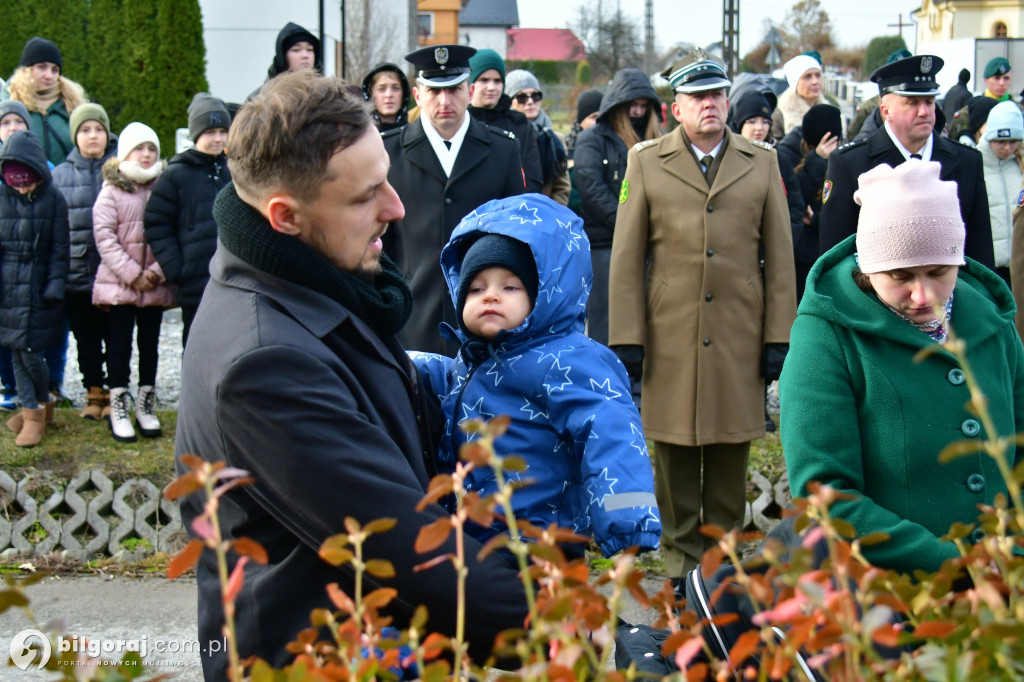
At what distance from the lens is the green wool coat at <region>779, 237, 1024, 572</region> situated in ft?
8.04

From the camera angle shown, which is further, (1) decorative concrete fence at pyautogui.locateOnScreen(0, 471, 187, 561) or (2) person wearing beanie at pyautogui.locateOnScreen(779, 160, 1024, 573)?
(1) decorative concrete fence at pyautogui.locateOnScreen(0, 471, 187, 561)

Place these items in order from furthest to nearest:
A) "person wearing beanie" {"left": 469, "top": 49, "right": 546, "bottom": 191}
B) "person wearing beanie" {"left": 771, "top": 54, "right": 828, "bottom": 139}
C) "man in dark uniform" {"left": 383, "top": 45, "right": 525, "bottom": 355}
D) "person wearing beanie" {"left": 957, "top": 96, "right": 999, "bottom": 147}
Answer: "person wearing beanie" {"left": 957, "top": 96, "right": 999, "bottom": 147}, "person wearing beanie" {"left": 771, "top": 54, "right": 828, "bottom": 139}, "person wearing beanie" {"left": 469, "top": 49, "right": 546, "bottom": 191}, "man in dark uniform" {"left": 383, "top": 45, "right": 525, "bottom": 355}

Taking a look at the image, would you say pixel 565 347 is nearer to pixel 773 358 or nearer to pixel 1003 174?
pixel 773 358

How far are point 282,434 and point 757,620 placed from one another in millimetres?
Result: 876

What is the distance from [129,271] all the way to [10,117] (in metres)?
1.98

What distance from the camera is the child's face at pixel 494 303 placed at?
266cm

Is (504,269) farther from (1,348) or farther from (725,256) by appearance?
(1,348)

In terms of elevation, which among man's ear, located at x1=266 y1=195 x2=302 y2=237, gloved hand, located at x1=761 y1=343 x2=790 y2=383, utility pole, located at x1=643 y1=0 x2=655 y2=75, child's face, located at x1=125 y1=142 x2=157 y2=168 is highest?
utility pole, located at x1=643 y1=0 x2=655 y2=75

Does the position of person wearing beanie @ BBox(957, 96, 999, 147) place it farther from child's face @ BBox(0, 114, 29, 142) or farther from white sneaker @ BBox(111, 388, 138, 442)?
child's face @ BBox(0, 114, 29, 142)

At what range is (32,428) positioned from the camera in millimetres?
6051

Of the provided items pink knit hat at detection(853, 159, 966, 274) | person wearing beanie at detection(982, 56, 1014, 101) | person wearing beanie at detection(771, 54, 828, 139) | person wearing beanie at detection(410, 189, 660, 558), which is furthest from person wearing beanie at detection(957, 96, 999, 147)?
person wearing beanie at detection(410, 189, 660, 558)

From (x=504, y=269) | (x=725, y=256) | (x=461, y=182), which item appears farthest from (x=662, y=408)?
(x=504, y=269)

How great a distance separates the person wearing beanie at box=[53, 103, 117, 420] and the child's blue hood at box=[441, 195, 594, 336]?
451 cm

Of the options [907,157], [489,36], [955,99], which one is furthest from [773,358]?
[489,36]
